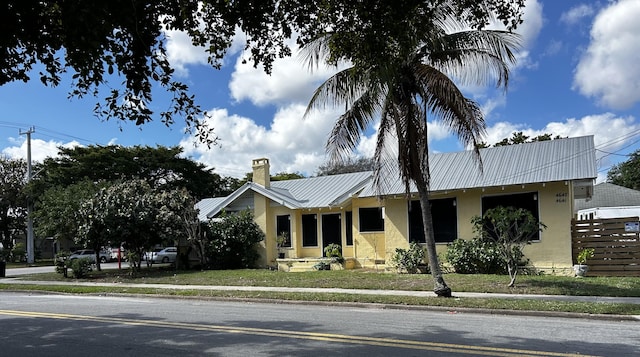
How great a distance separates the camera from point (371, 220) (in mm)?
22406

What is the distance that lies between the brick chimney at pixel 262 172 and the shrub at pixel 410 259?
28.8 feet

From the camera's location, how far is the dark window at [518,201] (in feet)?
59.3

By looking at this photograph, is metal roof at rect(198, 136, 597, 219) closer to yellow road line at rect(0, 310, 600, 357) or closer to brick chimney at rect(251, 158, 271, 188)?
brick chimney at rect(251, 158, 271, 188)

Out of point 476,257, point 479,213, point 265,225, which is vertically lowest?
point 476,257

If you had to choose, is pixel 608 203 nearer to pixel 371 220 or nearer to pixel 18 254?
pixel 371 220

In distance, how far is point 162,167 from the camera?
47.8m

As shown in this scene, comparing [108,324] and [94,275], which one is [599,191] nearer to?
[94,275]

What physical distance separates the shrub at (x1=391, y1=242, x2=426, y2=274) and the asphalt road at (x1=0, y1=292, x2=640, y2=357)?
22.7 ft

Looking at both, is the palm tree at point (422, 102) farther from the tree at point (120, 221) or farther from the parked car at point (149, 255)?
the parked car at point (149, 255)

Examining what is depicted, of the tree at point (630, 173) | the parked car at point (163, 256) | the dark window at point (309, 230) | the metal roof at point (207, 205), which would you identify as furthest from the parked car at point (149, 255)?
the tree at point (630, 173)

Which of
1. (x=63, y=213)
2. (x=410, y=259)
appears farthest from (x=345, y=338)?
(x=63, y=213)

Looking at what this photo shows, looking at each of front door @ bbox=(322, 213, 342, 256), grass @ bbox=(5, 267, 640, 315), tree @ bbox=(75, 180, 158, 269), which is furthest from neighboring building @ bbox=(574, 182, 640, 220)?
tree @ bbox=(75, 180, 158, 269)

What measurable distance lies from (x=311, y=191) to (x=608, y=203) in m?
21.3

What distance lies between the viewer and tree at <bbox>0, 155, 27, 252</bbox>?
4662 cm
